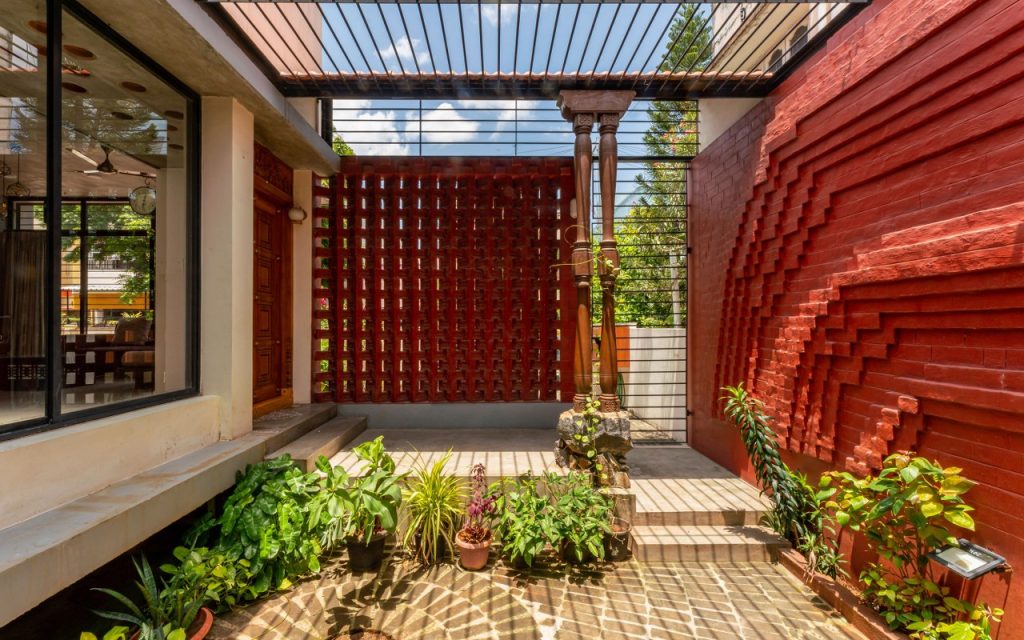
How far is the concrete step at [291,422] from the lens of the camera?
3.48 m

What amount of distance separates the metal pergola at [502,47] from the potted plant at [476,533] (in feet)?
10.8

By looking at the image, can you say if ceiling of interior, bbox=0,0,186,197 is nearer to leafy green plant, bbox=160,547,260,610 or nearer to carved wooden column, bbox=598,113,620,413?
leafy green plant, bbox=160,547,260,610

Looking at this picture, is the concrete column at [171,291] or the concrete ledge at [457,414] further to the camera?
the concrete ledge at [457,414]

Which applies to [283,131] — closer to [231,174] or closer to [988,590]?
[231,174]

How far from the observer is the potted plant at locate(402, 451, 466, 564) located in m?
2.84

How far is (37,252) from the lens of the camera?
9.16ft

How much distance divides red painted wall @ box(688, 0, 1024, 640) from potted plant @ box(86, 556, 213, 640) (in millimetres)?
3674

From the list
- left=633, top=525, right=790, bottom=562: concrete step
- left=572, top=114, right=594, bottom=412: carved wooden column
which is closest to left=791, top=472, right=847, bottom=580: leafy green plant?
left=633, top=525, right=790, bottom=562: concrete step

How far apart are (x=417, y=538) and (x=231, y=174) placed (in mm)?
3070

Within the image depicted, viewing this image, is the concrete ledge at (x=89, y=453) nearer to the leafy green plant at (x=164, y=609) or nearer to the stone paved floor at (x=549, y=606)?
the leafy green plant at (x=164, y=609)

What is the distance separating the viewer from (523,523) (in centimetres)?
277

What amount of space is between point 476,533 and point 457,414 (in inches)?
83.3

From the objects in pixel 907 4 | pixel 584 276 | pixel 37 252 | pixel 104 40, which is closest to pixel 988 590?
pixel 584 276

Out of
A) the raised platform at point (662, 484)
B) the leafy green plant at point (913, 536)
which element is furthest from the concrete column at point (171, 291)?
the leafy green plant at point (913, 536)
